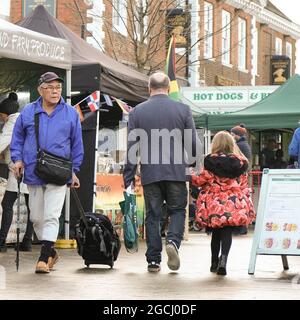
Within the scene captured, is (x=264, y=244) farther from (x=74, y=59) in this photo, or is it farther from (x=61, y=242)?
(x=74, y=59)

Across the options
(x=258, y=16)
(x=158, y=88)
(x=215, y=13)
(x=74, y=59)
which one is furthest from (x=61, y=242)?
(x=258, y=16)

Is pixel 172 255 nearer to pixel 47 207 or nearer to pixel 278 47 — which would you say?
pixel 47 207

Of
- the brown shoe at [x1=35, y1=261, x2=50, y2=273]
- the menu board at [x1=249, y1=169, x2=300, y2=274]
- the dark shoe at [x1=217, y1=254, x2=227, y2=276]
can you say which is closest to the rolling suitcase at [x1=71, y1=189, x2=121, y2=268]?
the brown shoe at [x1=35, y1=261, x2=50, y2=273]

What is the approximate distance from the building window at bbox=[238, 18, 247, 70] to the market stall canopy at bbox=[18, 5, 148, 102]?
2505 cm

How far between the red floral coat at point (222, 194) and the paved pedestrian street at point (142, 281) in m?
0.55

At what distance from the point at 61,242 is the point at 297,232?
12.2 ft

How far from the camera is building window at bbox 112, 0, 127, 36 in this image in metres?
27.0

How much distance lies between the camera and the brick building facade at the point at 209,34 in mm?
25719

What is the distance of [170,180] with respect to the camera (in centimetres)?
915

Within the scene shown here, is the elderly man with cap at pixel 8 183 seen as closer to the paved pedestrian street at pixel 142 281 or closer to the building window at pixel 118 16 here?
the paved pedestrian street at pixel 142 281

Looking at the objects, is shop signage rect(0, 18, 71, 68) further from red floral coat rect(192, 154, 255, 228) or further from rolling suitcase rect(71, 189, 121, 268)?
red floral coat rect(192, 154, 255, 228)

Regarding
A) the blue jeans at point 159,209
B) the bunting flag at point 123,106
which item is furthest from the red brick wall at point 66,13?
the blue jeans at point 159,209

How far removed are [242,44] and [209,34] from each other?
12041 mm

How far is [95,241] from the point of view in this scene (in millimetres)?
9539
